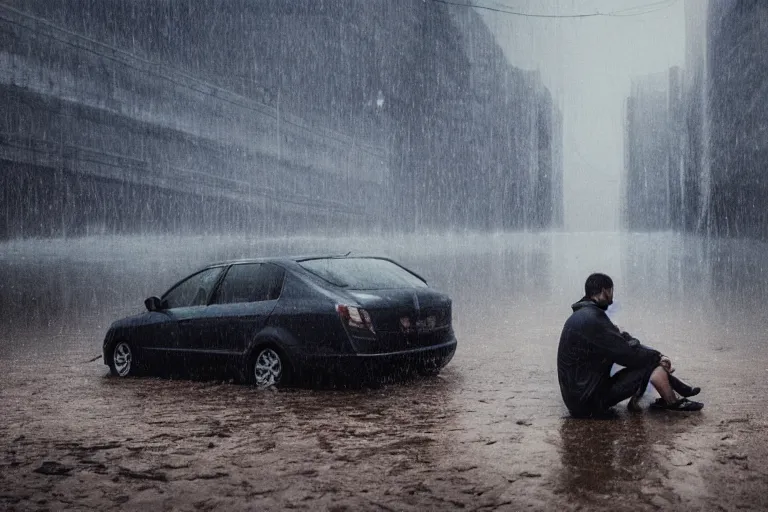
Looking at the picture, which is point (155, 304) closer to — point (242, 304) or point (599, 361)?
Answer: point (242, 304)

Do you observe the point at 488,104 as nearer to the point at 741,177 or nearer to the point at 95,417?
the point at 741,177

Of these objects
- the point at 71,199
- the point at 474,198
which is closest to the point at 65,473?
the point at 71,199

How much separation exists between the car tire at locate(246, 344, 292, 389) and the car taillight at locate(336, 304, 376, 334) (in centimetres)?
72

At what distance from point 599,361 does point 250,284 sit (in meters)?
3.71

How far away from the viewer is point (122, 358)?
9188 mm

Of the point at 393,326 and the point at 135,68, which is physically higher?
the point at 135,68

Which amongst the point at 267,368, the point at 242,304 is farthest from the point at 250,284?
the point at 267,368

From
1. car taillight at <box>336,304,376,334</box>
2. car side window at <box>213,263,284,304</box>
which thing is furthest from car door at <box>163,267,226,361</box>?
car taillight at <box>336,304,376,334</box>

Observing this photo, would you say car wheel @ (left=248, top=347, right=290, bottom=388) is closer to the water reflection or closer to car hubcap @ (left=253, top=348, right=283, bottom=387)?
car hubcap @ (left=253, top=348, right=283, bottom=387)

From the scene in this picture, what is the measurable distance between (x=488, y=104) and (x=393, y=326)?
125885 millimetres

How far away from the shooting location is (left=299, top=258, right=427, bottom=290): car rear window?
787 centimetres

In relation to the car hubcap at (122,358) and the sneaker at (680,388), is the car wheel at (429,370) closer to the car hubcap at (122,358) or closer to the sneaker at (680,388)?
the sneaker at (680,388)

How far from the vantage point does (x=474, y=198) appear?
367ft

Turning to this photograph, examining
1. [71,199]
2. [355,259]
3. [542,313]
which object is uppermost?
[71,199]
